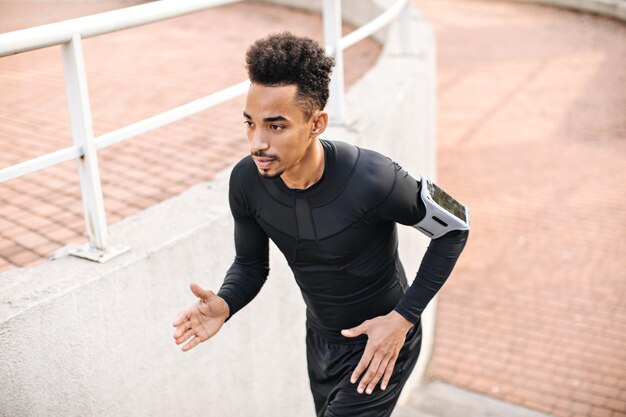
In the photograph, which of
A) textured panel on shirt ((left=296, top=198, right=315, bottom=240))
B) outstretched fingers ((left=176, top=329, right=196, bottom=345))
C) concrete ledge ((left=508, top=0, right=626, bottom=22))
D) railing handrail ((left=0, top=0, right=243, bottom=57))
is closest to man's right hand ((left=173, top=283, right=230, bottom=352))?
outstretched fingers ((left=176, top=329, right=196, bottom=345))

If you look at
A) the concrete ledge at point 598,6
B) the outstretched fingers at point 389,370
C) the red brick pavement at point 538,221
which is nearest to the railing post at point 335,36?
the outstretched fingers at point 389,370

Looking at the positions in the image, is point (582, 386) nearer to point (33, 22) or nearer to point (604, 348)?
point (604, 348)

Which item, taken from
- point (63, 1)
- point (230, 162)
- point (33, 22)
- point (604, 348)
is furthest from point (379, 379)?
point (63, 1)

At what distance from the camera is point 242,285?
2.61m

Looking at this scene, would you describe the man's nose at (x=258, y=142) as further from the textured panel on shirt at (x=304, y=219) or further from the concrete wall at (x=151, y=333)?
the concrete wall at (x=151, y=333)

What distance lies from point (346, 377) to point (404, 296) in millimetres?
382

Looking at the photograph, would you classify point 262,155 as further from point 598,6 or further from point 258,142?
point 598,6

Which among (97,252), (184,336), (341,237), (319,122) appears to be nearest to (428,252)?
(341,237)

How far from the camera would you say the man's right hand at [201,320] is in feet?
7.95

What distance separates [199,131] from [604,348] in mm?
3891

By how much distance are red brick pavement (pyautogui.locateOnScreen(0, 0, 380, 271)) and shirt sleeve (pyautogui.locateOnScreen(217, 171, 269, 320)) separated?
1139mm

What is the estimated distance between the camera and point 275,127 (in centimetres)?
222

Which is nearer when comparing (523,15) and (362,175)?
(362,175)

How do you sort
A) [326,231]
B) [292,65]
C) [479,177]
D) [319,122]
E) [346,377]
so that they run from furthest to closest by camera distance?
[479,177] < [346,377] < [326,231] < [319,122] < [292,65]
